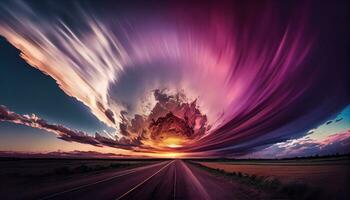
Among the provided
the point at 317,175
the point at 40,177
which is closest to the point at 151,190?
the point at 40,177

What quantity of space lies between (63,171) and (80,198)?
22961 mm

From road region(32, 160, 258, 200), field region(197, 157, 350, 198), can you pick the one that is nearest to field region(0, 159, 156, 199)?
road region(32, 160, 258, 200)

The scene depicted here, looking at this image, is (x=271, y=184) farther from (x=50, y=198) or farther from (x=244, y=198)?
(x=50, y=198)

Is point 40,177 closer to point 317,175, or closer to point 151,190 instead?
point 151,190

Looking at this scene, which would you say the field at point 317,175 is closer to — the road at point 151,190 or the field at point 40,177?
the road at point 151,190

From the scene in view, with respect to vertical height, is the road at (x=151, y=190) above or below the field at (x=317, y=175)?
below

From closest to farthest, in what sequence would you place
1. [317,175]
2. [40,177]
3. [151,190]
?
[151,190]
[40,177]
[317,175]

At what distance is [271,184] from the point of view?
20.0 meters

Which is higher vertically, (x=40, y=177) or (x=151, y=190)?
(x=40, y=177)

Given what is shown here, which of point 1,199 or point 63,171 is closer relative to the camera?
point 1,199

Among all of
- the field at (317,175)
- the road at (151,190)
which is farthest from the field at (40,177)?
the field at (317,175)

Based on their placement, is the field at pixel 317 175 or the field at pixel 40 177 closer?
the field at pixel 317 175

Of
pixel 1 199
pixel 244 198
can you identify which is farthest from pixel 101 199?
pixel 244 198

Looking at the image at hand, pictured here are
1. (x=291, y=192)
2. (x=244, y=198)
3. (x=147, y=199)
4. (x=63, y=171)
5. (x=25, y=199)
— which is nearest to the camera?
(x=25, y=199)
